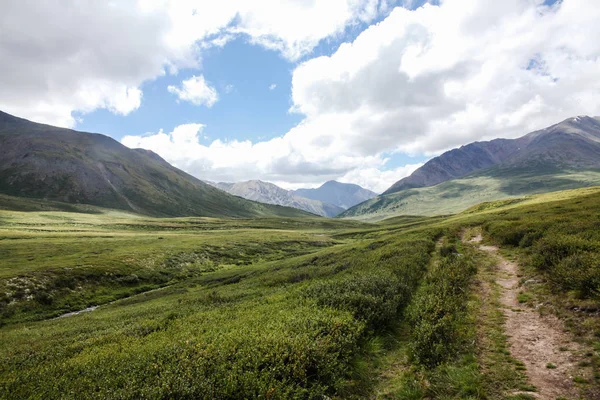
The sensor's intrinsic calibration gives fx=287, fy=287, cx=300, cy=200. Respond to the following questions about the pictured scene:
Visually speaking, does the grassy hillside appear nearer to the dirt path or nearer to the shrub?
the shrub

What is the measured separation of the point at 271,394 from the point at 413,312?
10449 mm

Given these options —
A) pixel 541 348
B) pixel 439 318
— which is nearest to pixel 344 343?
pixel 439 318

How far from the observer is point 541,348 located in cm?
1255

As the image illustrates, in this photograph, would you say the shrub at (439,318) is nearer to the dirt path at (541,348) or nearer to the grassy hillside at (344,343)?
the grassy hillside at (344,343)

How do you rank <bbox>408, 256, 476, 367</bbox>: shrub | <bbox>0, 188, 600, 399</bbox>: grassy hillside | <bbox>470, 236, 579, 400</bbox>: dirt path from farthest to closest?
1. <bbox>408, 256, 476, 367</bbox>: shrub
2. <bbox>0, 188, 600, 399</bbox>: grassy hillside
3. <bbox>470, 236, 579, 400</bbox>: dirt path

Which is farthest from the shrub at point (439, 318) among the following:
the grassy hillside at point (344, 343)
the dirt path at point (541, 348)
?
the dirt path at point (541, 348)

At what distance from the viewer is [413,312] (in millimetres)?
16969

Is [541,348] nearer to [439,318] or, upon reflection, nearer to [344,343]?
[439,318]

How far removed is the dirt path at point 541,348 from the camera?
9.99 metres

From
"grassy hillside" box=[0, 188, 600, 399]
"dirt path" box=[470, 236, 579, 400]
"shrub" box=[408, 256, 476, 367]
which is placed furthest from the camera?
"shrub" box=[408, 256, 476, 367]

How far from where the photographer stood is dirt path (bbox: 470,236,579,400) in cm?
999

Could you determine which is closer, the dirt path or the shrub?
the dirt path

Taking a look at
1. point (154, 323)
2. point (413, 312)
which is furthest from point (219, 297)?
point (413, 312)

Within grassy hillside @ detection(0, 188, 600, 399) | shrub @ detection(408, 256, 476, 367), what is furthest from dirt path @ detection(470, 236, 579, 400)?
shrub @ detection(408, 256, 476, 367)
